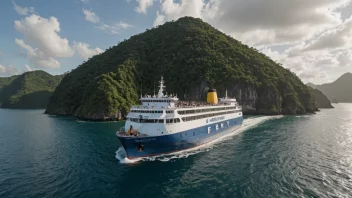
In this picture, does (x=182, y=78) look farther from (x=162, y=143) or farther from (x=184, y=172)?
(x=184, y=172)

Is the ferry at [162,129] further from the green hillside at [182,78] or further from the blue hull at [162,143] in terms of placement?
the green hillside at [182,78]

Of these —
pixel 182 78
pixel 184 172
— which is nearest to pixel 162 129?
pixel 184 172

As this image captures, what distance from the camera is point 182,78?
121188mm

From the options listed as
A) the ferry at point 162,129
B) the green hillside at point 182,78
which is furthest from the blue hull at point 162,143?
the green hillside at point 182,78

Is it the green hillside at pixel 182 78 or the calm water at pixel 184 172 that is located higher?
the green hillside at pixel 182 78

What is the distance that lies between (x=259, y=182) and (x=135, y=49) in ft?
457

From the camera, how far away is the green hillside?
101m

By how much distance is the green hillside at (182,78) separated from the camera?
10094 centimetres

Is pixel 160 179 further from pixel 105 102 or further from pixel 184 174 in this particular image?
pixel 105 102

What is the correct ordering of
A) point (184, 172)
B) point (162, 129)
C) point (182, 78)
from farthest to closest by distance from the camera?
point (182, 78), point (162, 129), point (184, 172)

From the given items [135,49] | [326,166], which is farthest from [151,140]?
[135,49]

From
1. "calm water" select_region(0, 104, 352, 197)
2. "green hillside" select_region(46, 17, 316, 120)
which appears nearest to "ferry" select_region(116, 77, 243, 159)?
"calm water" select_region(0, 104, 352, 197)

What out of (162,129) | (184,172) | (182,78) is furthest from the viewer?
(182,78)

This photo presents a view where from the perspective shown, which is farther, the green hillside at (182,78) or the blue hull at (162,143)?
the green hillside at (182,78)
